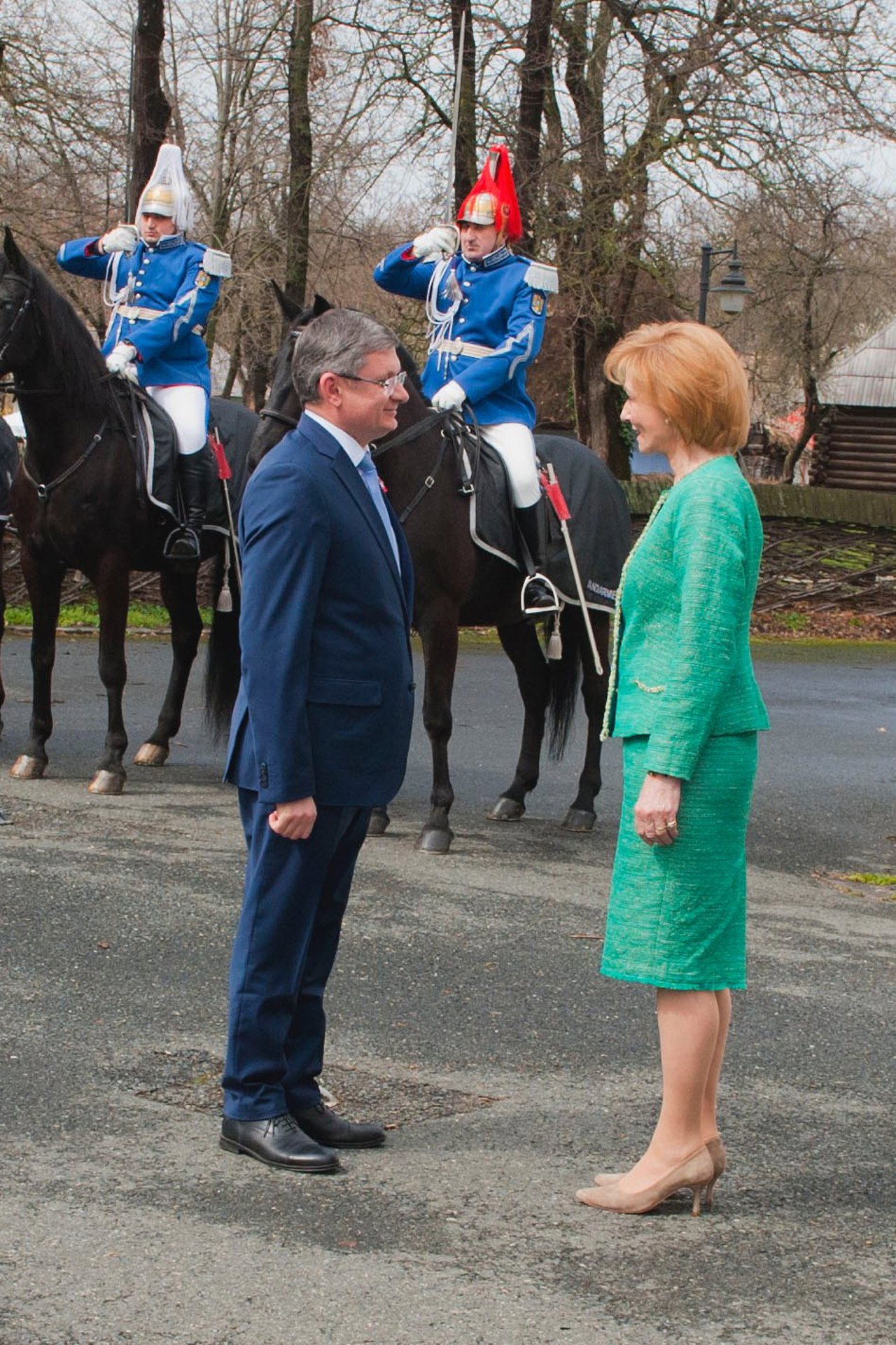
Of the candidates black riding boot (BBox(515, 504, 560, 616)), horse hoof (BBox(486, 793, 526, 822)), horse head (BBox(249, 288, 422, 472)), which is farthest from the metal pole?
horse head (BBox(249, 288, 422, 472))

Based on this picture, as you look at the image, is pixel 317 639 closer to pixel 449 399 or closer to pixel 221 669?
pixel 449 399

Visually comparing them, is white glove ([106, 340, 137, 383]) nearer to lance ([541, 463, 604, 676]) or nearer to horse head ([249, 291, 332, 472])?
horse head ([249, 291, 332, 472])

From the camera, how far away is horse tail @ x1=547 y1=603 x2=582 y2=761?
963cm

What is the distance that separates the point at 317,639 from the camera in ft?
13.3

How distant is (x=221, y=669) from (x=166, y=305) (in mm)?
2041

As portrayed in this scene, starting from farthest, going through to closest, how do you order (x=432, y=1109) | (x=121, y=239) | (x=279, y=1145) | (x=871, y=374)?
(x=871, y=374) → (x=121, y=239) → (x=432, y=1109) → (x=279, y=1145)

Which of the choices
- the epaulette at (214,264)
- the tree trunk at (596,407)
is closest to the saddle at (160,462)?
the epaulette at (214,264)

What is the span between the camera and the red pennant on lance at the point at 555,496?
897 centimetres

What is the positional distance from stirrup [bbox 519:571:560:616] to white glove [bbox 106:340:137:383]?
7.85 ft

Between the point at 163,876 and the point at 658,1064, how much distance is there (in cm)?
268

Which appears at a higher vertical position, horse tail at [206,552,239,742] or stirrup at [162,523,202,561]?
stirrup at [162,523,202,561]

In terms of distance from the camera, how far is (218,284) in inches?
386

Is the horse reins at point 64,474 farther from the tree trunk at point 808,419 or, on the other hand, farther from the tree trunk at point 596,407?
the tree trunk at point 808,419

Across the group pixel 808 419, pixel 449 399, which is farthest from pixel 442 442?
pixel 808 419
